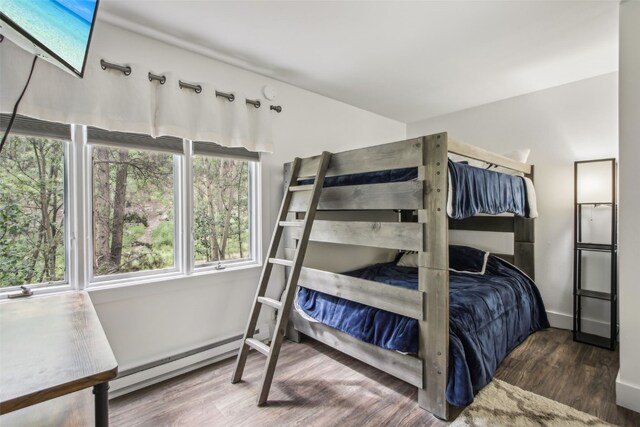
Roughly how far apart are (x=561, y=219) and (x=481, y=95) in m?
1.50

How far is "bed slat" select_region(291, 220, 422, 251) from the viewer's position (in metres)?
1.85

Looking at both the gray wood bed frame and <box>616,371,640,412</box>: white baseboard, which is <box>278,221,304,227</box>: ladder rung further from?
<box>616,371,640,412</box>: white baseboard

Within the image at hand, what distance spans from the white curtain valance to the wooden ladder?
569 millimetres

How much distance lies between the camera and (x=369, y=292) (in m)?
2.04

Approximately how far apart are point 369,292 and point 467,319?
67 centimetres

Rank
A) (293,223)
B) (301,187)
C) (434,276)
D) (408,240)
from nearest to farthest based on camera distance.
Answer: (434,276) < (408,240) < (293,223) < (301,187)

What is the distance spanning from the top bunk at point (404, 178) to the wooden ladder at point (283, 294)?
9 cm

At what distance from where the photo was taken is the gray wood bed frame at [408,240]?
5.70ft

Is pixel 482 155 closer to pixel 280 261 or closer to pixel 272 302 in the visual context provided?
pixel 280 261

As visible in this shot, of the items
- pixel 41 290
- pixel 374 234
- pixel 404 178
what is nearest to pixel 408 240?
pixel 374 234

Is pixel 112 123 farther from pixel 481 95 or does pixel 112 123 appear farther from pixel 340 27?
pixel 481 95

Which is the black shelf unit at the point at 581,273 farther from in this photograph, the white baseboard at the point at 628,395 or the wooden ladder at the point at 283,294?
the wooden ladder at the point at 283,294

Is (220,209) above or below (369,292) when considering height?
above

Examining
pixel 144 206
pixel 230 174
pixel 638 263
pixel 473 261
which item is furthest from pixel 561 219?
pixel 144 206
